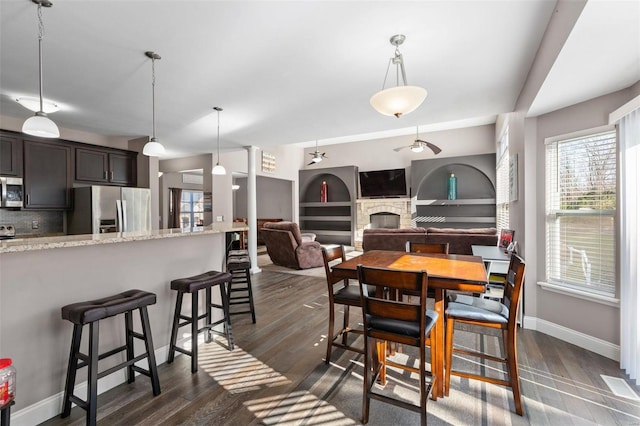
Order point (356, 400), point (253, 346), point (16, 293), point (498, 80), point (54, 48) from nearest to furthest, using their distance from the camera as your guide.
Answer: point (16, 293) → point (356, 400) → point (54, 48) → point (253, 346) → point (498, 80)

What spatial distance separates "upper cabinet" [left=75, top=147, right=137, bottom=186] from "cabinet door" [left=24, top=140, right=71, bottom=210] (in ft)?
0.58

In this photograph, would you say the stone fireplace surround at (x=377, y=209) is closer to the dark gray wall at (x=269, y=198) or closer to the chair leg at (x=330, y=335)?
the dark gray wall at (x=269, y=198)

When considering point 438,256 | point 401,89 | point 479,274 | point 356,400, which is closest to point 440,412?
point 356,400

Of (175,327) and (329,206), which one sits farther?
(329,206)

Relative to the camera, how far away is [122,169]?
5.27 metres

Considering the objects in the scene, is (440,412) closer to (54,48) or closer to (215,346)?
(215,346)

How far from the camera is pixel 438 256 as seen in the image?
2693 mm

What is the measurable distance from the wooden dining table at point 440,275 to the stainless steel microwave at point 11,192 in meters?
4.50

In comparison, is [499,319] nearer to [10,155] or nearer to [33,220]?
[10,155]

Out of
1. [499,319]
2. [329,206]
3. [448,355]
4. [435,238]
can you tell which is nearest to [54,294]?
[448,355]

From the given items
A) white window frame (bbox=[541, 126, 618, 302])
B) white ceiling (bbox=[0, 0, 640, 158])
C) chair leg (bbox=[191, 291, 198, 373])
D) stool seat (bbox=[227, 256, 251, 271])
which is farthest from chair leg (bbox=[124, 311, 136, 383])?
white window frame (bbox=[541, 126, 618, 302])

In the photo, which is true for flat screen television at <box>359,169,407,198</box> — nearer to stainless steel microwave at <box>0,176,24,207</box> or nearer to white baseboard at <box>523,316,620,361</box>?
white baseboard at <box>523,316,620,361</box>

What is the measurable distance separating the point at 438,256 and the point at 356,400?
141cm

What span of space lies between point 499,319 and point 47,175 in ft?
19.1
